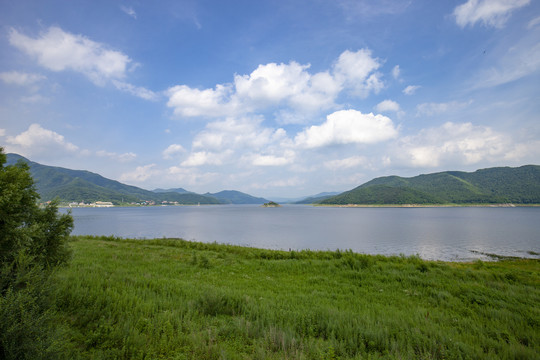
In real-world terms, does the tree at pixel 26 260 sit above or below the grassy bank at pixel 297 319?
above

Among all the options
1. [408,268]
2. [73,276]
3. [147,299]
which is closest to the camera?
[147,299]

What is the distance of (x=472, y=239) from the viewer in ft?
149

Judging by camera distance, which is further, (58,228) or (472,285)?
(472,285)

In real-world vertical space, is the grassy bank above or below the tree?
below

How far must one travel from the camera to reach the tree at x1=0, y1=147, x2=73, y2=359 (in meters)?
3.26

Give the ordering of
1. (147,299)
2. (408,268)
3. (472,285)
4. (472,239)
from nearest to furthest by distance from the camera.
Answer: (147,299) < (472,285) < (408,268) < (472,239)

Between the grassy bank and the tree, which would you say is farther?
the grassy bank

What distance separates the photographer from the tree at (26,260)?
3256 mm

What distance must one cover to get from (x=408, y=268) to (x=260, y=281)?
9032mm

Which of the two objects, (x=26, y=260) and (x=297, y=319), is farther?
(x=297, y=319)

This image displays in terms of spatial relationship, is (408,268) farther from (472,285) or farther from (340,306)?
(340,306)

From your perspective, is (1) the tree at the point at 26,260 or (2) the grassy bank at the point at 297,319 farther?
(2) the grassy bank at the point at 297,319

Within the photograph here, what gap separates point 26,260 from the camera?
4.46m

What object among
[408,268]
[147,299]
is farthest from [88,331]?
[408,268]
